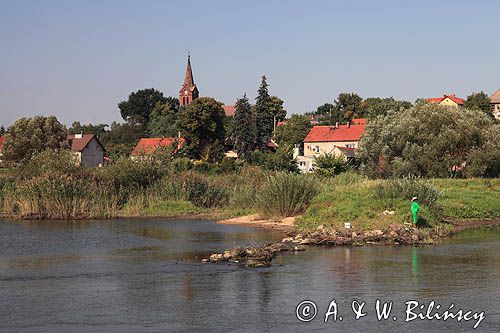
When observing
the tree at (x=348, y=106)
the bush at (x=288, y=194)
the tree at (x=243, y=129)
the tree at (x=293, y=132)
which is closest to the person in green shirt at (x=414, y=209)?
the bush at (x=288, y=194)

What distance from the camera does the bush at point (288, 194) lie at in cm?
3847

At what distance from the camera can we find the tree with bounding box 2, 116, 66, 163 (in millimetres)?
84688

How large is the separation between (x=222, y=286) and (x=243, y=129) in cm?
7371

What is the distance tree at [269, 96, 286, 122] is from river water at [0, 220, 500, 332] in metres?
104

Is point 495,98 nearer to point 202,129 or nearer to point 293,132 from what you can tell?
point 293,132

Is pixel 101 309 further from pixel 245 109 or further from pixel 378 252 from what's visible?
pixel 245 109

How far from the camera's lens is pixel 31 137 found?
8594cm

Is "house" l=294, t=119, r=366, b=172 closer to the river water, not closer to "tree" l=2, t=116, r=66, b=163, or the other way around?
"tree" l=2, t=116, r=66, b=163

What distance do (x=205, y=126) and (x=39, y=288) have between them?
7282 cm

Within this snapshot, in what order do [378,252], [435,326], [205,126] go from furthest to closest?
[205,126] → [378,252] → [435,326]

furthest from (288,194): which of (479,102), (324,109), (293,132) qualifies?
(324,109)

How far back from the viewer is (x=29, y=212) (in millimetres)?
43312

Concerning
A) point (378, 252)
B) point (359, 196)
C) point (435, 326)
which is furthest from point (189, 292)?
point (359, 196)

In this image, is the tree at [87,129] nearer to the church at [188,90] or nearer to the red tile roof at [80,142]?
A: the church at [188,90]
